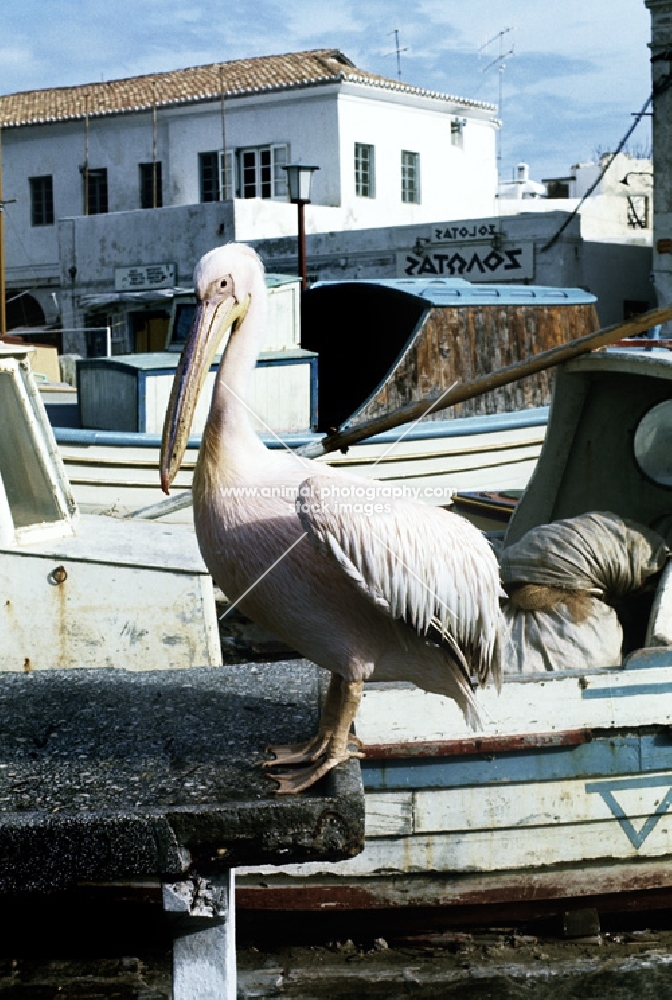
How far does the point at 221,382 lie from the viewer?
312 cm

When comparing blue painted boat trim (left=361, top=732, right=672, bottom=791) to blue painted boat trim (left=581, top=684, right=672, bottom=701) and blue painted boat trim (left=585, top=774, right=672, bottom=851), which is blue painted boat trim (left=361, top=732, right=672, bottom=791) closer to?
blue painted boat trim (left=585, top=774, right=672, bottom=851)

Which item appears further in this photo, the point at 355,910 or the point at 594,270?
the point at 594,270

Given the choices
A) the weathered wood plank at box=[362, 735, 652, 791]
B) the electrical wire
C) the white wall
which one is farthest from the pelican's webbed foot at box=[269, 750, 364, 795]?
the white wall

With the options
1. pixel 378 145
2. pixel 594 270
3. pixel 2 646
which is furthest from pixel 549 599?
pixel 378 145

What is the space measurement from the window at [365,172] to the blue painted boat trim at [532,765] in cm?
2365

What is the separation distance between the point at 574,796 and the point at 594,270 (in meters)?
18.2

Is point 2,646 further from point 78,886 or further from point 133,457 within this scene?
point 133,457

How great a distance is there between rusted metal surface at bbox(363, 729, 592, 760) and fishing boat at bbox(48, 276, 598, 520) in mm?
3871

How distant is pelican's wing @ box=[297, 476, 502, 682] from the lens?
2861 mm

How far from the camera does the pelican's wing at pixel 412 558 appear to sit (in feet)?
9.39

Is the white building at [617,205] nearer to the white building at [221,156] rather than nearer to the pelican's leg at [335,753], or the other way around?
the white building at [221,156]

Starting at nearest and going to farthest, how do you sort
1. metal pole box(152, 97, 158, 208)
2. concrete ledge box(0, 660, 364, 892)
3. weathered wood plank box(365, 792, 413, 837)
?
concrete ledge box(0, 660, 364, 892) < weathered wood plank box(365, 792, 413, 837) < metal pole box(152, 97, 158, 208)

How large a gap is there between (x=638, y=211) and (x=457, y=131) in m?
4.98

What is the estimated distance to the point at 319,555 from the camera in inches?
115
